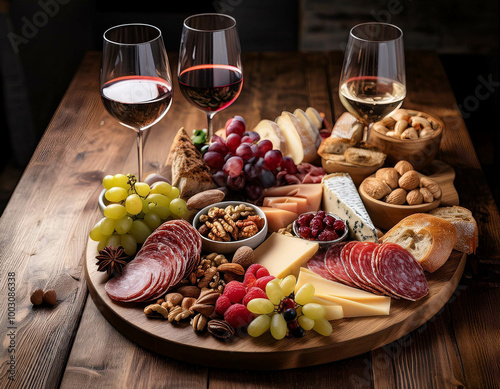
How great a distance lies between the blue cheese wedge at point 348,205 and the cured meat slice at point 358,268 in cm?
7

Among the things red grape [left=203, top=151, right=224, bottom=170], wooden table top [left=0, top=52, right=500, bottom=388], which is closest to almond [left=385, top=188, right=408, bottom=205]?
wooden table top [left=0, top=52, right=500, bottom=388]

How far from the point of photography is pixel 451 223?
127cm

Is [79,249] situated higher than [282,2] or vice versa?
[79,249]

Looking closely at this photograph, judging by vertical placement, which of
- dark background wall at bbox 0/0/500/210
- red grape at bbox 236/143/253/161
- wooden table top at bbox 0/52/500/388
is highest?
red grape at bbox 236/143/253/161

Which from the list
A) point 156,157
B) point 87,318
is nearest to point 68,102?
point 156,157

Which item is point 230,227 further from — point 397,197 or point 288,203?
point 397,197

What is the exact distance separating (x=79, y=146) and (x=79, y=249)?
1.78 ft

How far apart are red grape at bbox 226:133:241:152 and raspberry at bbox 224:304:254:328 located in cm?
55

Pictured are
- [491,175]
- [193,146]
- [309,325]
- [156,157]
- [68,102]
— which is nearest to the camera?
[309,325]

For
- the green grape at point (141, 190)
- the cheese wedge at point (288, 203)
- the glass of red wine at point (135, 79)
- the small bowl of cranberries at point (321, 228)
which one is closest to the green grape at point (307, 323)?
the small bowl of cranberries at point (321, 228)

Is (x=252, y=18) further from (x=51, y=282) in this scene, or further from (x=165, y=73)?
(x=51, y=282)

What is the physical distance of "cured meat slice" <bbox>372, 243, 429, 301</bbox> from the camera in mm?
1158

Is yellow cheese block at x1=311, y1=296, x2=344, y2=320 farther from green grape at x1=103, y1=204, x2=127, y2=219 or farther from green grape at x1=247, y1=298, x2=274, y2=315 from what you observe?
green grape at x1=103, y1=204, x2=127, y2=219
